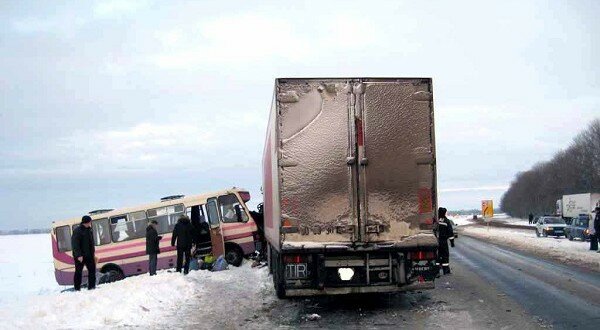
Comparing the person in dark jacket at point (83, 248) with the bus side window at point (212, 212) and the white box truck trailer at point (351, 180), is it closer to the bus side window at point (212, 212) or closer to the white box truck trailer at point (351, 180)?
the white box truck trailer at point (351, 180)

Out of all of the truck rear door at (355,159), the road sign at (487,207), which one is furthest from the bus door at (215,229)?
the road sign at (487,207)

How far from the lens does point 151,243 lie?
17.2 m

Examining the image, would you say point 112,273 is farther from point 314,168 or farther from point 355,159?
point 355,159

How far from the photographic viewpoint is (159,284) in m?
12.9

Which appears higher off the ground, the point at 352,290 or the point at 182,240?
the point at 182,240

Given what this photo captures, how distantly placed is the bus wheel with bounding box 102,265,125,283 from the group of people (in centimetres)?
376

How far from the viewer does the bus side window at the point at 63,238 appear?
22.9 metres

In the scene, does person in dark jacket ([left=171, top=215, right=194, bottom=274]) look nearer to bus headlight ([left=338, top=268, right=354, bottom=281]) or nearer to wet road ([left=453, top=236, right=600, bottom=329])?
bus headlight ([left=338, top=268, right=354, bottom=281])

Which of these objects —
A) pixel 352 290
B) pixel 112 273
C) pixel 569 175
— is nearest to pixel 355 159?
pixel 352 290

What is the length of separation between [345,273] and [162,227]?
1371 cm

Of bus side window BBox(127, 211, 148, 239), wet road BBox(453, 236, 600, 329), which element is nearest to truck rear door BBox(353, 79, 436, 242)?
wet road BBox(453, 236, 600, 329)

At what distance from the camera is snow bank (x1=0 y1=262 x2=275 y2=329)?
946cm

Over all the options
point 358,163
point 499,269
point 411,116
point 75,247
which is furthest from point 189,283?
point 499,269

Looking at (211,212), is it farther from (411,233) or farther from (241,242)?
(411,233)
